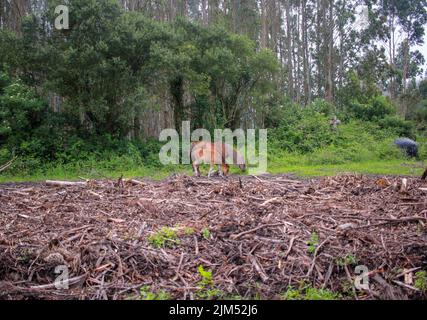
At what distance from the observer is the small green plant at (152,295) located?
4.89 m

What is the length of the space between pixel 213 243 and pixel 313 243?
1.39 m

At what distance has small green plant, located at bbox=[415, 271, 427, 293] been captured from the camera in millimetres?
4895

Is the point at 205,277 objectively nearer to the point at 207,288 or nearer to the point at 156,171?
the point at 207,288

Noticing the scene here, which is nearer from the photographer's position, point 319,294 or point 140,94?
point 319,294

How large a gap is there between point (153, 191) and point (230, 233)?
318 centimetres

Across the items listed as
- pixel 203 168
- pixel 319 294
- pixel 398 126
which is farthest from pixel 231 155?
pixel 398 126

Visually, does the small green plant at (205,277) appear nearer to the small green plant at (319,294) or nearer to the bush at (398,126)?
the small green plant at (319,294)

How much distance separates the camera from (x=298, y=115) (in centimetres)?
2634

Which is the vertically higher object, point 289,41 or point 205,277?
point 289,41

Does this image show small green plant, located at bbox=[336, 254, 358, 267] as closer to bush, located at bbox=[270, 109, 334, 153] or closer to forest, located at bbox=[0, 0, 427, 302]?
forest, located at bbox=[0, 0, 427, 302]

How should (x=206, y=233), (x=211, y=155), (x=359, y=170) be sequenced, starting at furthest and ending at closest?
(x=359, y=170), (x=211, y=155), (x=206, y=233)

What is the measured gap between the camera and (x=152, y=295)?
4.93 metres

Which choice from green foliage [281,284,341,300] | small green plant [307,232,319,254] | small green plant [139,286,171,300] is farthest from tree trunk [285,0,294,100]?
small green plant [139,286,171,300]
